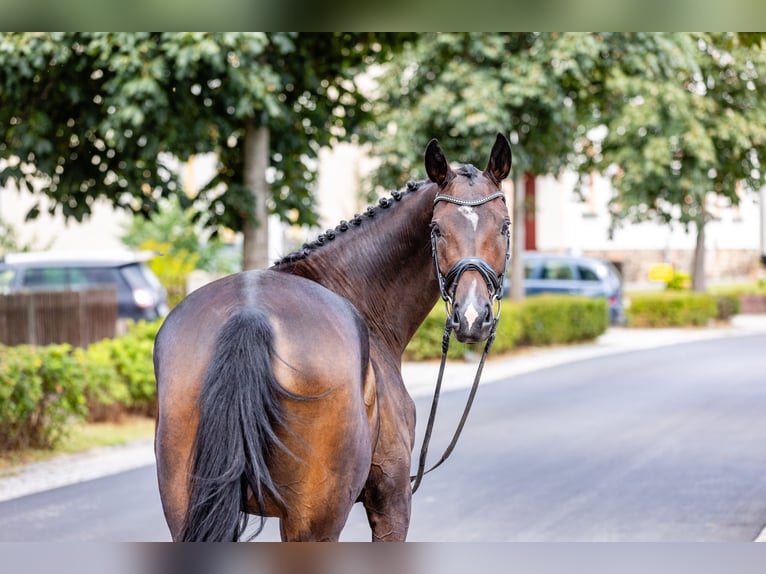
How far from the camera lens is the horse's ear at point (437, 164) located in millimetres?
4324

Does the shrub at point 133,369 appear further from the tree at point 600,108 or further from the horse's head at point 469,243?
the tree at point 600,108

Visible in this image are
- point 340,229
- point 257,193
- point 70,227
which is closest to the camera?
point 340,229

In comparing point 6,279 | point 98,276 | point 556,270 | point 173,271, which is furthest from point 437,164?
point 556,270

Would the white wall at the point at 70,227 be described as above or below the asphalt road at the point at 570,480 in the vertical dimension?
above

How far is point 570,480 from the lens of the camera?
1038 centimetres

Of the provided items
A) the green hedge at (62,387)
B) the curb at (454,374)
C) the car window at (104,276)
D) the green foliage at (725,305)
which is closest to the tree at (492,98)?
the curb at (454,374)

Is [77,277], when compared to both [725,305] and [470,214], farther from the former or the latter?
[725,305]

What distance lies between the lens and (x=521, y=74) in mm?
21734

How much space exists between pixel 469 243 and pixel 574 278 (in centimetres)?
2505

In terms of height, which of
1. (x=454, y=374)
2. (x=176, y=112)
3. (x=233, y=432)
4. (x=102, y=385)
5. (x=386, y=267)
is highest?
(x=176, y=112)

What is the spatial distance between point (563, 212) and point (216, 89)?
32.5 meters

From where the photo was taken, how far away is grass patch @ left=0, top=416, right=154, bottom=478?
10.9m

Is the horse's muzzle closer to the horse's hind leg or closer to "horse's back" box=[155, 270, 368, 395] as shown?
"horse's back" box=[155, 270, 368, 395]
